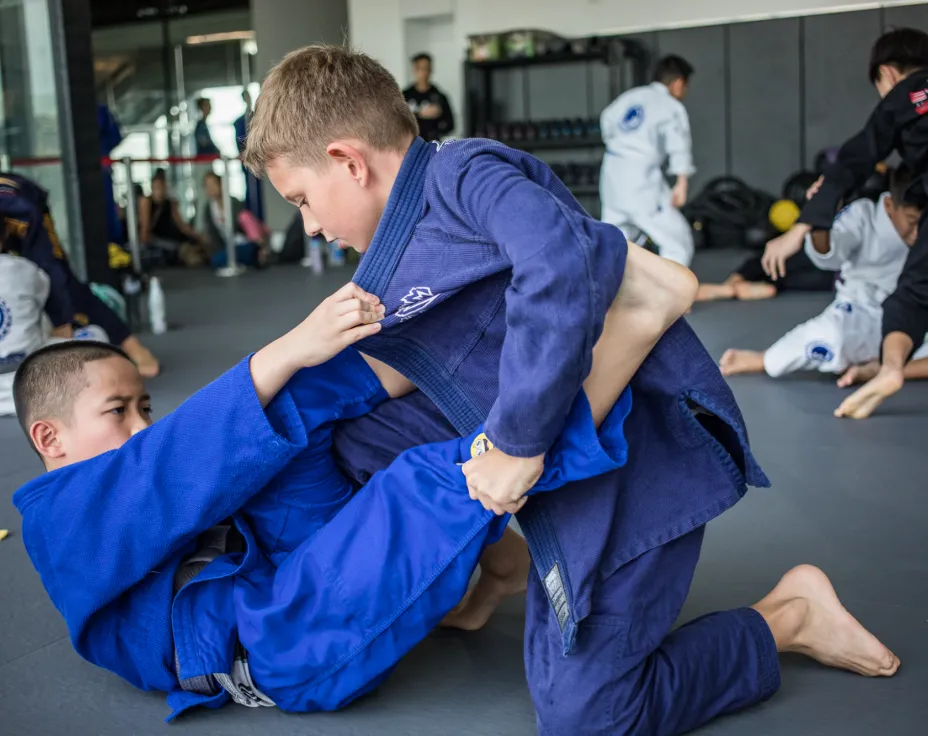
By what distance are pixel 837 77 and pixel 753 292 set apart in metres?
5.30

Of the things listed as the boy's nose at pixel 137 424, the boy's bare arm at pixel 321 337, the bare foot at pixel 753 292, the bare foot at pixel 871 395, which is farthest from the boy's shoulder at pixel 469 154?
the bare foot at pixel 753 292

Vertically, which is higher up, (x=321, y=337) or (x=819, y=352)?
(x=321, y=337)

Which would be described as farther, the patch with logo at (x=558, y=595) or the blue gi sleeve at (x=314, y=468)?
the blue gi sleeve at (x=314, y=468)

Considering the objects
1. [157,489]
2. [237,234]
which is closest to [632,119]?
[157,489]

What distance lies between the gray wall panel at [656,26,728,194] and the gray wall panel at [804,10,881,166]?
897mm

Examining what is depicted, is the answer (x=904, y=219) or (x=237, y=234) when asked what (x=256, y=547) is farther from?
(x=237, y=234)

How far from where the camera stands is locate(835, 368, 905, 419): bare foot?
3.30 meters

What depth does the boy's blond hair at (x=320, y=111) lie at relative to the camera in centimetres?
144

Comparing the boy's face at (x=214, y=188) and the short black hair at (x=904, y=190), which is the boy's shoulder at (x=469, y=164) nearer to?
the short black hair at (x=904, y=190)

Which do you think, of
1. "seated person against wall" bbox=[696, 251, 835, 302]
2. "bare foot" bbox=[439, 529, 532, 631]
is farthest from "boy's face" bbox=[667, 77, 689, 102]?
"bare foot" bbox=[439, 529, 532, 631]

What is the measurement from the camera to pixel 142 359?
453cm

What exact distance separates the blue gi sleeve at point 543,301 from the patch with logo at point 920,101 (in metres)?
2.65

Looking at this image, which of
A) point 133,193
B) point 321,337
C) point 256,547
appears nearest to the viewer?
point 321,337

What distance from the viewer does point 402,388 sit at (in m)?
1.73
